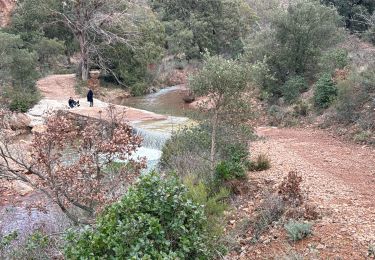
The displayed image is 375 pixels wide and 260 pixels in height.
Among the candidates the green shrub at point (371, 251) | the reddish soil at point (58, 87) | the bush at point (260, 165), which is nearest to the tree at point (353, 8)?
the reddish soil at point (58, 87)

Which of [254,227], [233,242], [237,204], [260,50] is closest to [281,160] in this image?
[237,204]

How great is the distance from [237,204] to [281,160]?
307cm

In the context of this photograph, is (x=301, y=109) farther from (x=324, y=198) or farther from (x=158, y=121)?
(x=324, y=198)

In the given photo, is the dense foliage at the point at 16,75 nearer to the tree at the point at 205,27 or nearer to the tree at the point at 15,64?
the tree at the point at 15,64

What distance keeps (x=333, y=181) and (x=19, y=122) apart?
643 inches

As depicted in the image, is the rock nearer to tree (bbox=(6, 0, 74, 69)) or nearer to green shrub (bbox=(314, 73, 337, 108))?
Result: tree (bbox=(6, 0, 74, 69))

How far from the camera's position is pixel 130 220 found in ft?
14.4

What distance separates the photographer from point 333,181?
28.7ft

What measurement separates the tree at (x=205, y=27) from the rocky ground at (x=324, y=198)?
80.9 ft

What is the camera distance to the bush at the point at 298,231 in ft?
20.4

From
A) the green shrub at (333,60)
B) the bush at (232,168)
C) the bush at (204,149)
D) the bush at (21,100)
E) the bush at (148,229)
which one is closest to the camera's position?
the bush at (148,229)

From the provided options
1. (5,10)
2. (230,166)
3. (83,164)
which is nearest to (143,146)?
(230,166)

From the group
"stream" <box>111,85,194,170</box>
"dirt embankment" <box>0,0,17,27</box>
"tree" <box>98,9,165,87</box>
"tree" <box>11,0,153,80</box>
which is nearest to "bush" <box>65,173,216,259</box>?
"stream" <box>111,85,194,170</box>

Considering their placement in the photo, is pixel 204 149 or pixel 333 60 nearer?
pixel 204 149
